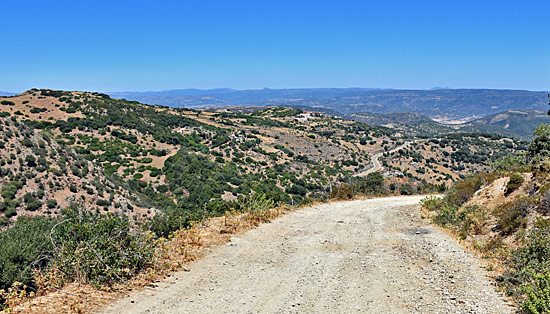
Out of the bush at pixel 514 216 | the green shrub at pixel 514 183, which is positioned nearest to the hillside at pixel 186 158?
the bush at pixel 514 216

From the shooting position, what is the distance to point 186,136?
196ft

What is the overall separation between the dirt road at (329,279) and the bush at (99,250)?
2.22ft

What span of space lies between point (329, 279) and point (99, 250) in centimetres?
427

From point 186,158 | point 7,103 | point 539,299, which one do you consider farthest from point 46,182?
point 7,103

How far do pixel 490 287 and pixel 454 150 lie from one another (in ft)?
295

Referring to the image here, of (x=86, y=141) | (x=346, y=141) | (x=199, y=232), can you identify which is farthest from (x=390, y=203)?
(x=346, y=141)

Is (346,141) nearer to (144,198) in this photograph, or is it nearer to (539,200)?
(144,198)

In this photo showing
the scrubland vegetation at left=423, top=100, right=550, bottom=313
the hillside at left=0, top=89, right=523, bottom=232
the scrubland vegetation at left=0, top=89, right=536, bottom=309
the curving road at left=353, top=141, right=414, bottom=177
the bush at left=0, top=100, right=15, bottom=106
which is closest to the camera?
the scrubland vegetation at left=423, top=100, right=550, bottom=313

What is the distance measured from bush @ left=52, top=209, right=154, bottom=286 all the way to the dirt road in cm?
68

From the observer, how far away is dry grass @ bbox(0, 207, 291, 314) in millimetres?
5121

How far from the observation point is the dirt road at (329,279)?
18.0ft

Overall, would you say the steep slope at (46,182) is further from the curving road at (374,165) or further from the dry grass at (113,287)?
the curving road at (374,165)

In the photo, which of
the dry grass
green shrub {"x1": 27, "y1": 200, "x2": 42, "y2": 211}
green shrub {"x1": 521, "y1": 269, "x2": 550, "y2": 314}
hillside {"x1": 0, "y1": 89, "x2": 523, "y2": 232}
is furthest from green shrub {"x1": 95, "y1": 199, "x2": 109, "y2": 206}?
green shrub {"x1": 521, "y1": 269, "x2": 550, "y2": 314}

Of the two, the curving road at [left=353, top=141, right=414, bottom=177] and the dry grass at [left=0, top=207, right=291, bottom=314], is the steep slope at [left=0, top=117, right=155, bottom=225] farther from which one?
the curving road at [left=353, top=141, right=414, bottom=177]
